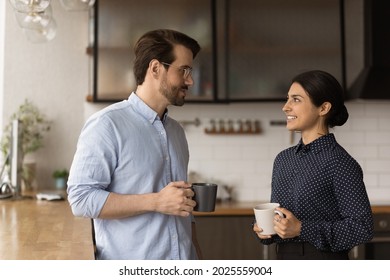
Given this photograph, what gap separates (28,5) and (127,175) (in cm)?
75

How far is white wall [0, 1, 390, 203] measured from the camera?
10.8ft

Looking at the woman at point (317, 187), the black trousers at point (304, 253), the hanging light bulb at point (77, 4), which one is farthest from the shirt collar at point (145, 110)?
the hanging light bulb at point (77, 4)

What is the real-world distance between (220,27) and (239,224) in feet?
3.57

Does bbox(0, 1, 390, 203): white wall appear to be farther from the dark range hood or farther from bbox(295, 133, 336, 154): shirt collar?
bbox(295, 133, 336, 154): shirt collar

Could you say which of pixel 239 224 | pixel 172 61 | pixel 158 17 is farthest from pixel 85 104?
pixel 172 61

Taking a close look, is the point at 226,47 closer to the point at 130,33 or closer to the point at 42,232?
the point at 130,33

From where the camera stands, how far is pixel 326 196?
139 cm

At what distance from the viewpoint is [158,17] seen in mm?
3078

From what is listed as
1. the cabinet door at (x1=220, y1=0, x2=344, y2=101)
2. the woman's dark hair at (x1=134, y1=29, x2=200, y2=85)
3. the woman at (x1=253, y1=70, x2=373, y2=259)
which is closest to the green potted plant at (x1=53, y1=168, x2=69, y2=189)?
the cabinet door at (x1=220, y1=0, x2=344, y2=101)

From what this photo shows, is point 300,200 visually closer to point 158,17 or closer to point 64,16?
point 158,17

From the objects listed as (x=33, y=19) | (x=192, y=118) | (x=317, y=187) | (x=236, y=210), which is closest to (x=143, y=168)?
(x=317, y=187)

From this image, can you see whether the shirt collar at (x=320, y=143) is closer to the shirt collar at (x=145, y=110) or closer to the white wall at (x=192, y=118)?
the shirt collar at (x=145, y=110)

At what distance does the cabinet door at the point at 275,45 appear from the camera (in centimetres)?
308

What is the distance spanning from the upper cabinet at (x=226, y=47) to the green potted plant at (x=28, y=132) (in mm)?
410
